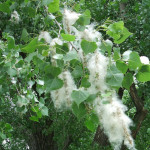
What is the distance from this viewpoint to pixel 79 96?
0.84 metres

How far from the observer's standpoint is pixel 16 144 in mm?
5859

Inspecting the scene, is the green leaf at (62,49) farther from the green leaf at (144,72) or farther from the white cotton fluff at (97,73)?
the green leaf at (144,72)

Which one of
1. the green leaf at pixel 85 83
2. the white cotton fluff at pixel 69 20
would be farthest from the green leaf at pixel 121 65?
the white cotton fluff at pixel 69 20

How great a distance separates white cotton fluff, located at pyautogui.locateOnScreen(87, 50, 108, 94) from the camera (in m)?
0.86

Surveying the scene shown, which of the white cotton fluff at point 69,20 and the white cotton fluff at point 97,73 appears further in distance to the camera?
the white cotton fluff at point 69,20

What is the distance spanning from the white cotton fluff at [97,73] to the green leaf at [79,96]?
1.4 inches

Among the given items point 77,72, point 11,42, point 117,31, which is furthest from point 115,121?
point 11,42

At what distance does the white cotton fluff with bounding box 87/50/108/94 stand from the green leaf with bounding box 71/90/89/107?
36mm

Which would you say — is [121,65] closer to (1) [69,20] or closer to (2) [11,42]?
(1) [69,20]

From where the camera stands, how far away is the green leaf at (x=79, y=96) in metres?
0.83

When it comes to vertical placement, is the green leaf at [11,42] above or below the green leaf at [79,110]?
above

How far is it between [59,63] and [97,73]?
0.14 meters

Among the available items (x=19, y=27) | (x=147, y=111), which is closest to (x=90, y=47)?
(x=19, y=27)

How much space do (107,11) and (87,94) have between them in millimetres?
3588
